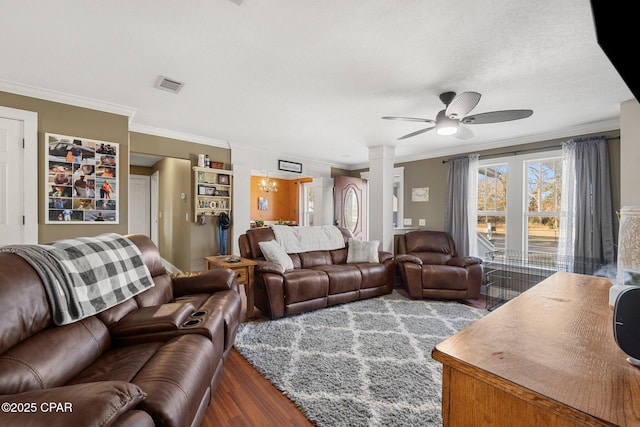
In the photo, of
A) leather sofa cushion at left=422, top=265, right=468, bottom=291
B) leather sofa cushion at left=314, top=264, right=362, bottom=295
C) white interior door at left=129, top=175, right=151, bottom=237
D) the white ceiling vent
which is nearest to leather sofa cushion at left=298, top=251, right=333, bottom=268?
leather sofa cushion at left=314, top=264, right=362, bottom=295

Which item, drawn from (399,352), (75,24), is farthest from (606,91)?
(75,24)

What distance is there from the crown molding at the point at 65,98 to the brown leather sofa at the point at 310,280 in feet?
6.64

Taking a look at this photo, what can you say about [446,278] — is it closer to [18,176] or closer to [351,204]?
[351,204]

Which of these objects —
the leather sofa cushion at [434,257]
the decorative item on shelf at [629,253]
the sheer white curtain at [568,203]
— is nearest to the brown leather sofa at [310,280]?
the leather sofa cushion at [434,257]

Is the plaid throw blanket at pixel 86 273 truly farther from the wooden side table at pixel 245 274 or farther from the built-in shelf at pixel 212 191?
the built-in shelf at pixel 212 191

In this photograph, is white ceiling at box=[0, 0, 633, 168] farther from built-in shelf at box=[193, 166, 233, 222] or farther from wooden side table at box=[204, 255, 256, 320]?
wooden side table at box=[204, 255, 256, 320]

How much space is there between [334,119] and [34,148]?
Answer: 3201mm

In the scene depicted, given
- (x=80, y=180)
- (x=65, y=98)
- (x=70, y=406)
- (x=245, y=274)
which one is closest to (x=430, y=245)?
(x=245, y=274)

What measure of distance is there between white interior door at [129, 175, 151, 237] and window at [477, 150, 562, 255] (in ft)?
24.0

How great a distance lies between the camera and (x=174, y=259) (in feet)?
Answer: 18.1

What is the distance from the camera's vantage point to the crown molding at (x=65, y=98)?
2.66 meters

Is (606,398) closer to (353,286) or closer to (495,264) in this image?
(353,286)

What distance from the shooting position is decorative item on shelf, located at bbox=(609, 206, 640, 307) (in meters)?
0.99

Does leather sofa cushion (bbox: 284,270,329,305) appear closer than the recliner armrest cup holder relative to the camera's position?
No
